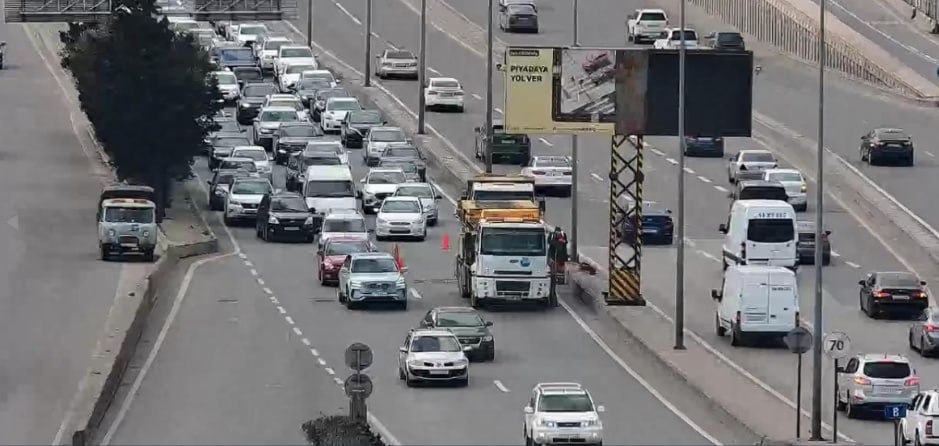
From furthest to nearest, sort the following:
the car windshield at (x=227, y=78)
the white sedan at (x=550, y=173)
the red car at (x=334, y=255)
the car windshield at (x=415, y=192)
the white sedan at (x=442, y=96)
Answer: the car windshield at (x=227, y=78)
the white sedan at (x=442, y=96)
the white sedan at (x=550, y=173)
the car windshield at (x=415, y=192)
the red car at (x=334, y=255)

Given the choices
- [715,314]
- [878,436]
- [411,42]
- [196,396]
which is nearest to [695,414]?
[878,436]

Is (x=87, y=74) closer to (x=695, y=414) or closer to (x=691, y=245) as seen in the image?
(x=691, y=245)

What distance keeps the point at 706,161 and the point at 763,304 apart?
3226 cm

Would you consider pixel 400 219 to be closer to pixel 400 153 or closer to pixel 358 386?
pixel 400 153

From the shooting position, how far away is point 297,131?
3590 inches

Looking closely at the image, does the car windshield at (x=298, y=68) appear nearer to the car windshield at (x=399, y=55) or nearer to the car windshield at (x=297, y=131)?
the car windshield at (x=399, y=55)

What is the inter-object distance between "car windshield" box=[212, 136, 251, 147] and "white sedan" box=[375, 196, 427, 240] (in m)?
15.5

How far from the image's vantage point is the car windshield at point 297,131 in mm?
90875

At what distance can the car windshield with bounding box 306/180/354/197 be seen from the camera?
78312mm

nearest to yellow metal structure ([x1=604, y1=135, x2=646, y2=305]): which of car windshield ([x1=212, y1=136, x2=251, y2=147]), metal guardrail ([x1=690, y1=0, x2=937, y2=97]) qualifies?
car windshield ([x1=212, y1=136, x2=251, y2=147])

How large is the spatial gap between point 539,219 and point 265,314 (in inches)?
316

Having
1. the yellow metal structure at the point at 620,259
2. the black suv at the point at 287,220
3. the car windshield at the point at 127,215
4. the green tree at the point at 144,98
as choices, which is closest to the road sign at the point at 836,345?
the yellow metal structure at the point at 620,259

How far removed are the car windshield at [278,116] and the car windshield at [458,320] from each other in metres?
39.1

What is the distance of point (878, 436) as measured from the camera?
45688 mm
